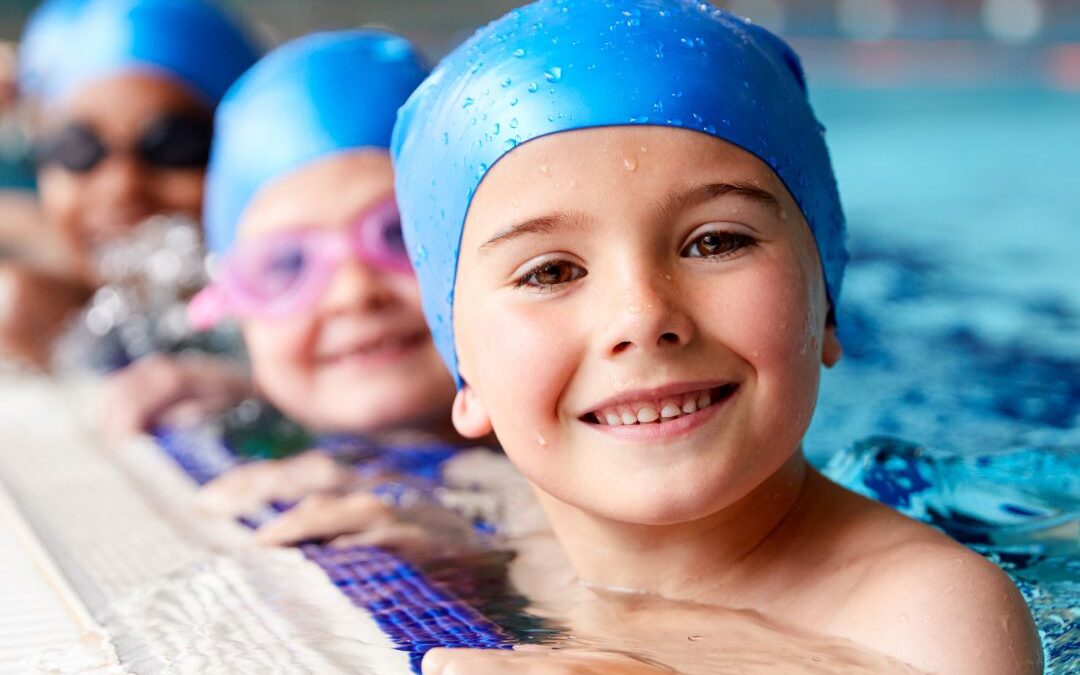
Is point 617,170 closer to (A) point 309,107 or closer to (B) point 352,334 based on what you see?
(B) point 352,334

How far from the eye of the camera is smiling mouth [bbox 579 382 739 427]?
185cm

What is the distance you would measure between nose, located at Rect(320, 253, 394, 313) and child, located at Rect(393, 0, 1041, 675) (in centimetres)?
114

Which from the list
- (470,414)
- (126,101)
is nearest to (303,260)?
(470,414)

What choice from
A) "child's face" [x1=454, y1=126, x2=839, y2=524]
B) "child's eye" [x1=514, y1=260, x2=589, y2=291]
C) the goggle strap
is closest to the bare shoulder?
"child's face" [x1=454, y1=126, x2=839, y2=524]

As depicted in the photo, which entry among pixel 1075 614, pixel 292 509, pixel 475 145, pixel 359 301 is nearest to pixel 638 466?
pixel 475 145

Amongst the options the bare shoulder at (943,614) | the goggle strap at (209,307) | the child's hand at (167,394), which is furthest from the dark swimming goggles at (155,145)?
the bare shoulder at (943,614)

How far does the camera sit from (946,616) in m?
1.71

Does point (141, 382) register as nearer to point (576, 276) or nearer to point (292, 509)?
point (292, 509)

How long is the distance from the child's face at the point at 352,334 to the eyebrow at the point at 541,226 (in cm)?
132

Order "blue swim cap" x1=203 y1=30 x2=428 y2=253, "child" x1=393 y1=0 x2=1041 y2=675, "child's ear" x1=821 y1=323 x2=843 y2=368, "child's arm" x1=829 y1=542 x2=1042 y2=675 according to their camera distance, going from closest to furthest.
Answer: "child's arm" x1=829 y1=542 x2=1042 y2=675, "child" x1=393 y1=0 x2=1041 y2=675, "child's ear" x1=821 y1=323 x2=843 y2=368, "blue swim cap" x1=203 y1=30 x2=428 y2=253

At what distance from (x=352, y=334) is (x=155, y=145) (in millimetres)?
1536

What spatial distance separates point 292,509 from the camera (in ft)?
9.30

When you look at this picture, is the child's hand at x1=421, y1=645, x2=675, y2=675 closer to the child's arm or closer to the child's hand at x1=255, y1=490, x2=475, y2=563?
the child's arm

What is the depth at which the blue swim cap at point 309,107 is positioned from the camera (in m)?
3.34
